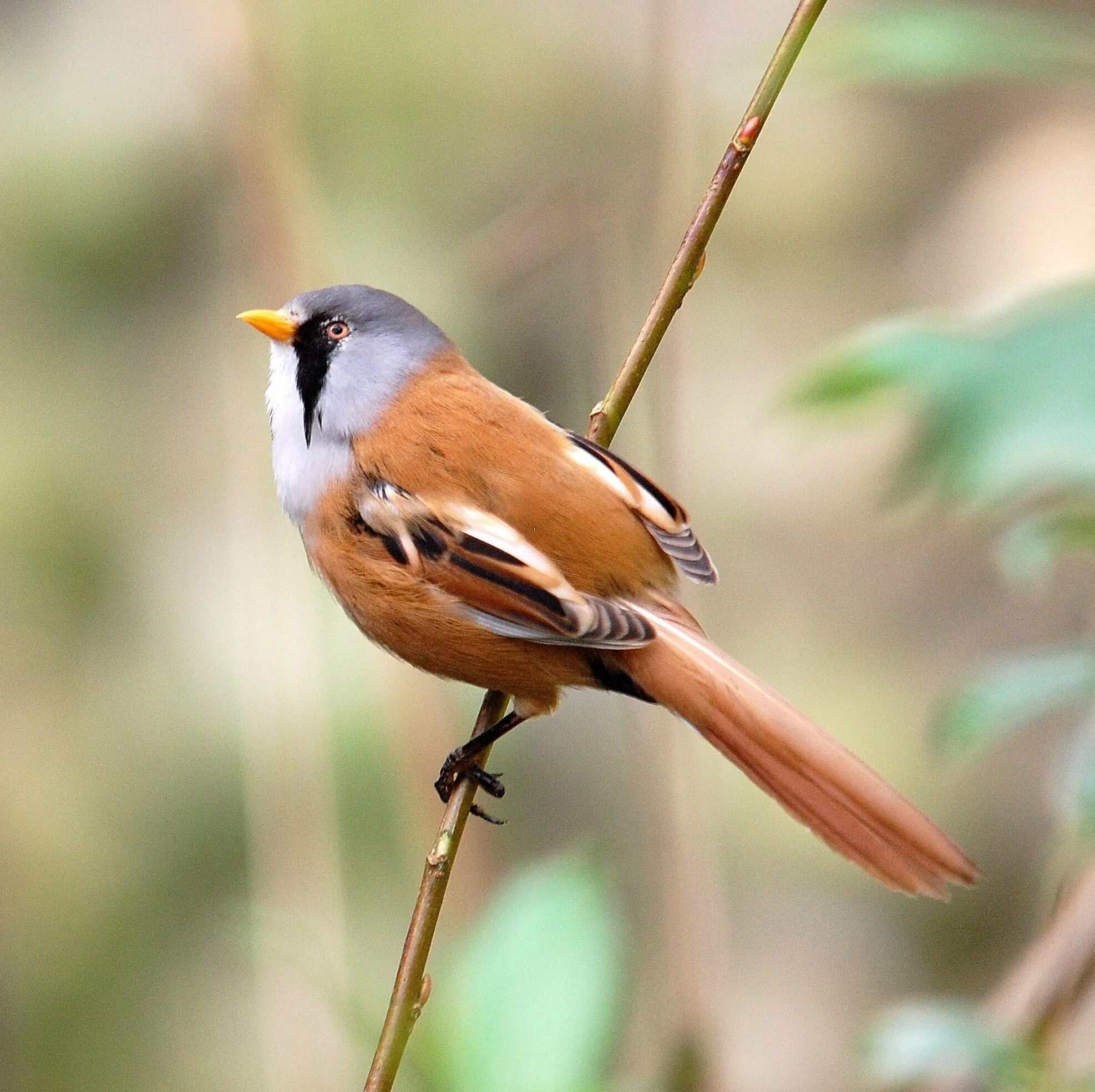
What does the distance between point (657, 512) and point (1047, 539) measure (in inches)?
27.0

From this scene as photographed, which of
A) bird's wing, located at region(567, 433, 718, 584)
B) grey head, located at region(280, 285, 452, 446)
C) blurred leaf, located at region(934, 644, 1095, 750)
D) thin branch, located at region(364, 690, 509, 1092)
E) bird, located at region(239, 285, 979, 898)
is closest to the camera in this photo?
thin branch, located at region(364, 690, 509, 1092)

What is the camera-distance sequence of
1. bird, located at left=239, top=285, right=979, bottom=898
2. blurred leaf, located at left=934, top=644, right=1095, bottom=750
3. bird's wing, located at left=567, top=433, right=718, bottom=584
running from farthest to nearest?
bird's wing, located at left=567, top=433, right=718, bottom=584 < bird, located at left=239, top=285, right=979, bottom=898 < blurred leaf, located at left=934, top=644, right=1095, bottom=750

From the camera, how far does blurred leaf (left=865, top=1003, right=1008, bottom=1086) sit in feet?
6.63

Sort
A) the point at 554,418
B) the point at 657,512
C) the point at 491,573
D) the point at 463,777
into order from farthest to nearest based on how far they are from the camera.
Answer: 1. the point at 554,418
2. the point at 657,512
3. the point at 491,573
4. the point at 463,777

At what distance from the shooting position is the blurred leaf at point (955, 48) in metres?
2.12

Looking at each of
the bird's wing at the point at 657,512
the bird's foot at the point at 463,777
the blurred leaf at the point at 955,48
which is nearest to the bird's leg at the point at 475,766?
the bird's foot at the point at 463,777

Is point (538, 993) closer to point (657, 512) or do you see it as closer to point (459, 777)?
point (459, 777)

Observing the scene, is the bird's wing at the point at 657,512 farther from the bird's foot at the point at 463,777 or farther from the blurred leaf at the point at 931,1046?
the blurred leaf at the point at 931,1046

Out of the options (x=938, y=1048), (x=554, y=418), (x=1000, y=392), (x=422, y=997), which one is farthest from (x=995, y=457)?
(x=554, y=418)

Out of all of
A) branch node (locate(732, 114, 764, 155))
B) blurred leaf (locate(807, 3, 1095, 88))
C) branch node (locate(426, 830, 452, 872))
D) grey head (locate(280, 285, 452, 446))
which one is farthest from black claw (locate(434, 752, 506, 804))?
blurred leaf (locate(807, 3, 1095, 88))

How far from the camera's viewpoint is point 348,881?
420cm

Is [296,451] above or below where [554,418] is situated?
below

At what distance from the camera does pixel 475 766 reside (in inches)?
92.7

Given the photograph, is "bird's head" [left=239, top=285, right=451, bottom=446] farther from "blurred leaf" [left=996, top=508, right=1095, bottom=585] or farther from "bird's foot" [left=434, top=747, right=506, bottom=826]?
"blurred leaf" [left=996, top=508, right=1095, bottom=585]
